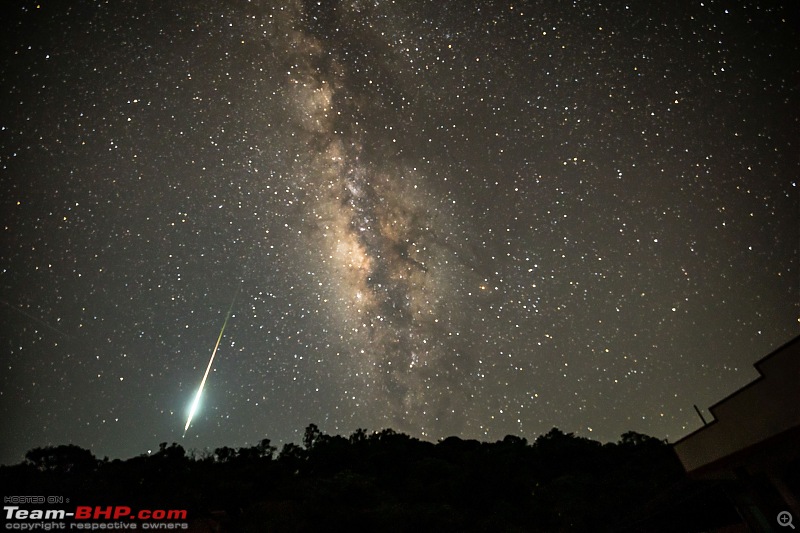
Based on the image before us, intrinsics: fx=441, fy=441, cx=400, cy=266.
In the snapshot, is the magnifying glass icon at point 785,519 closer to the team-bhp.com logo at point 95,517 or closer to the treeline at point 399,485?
the treeline at point 399,485

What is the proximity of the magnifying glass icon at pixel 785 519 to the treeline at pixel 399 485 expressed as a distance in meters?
1.46

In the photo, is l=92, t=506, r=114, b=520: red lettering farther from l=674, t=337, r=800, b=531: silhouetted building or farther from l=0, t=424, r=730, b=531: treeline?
l=674, t=337, r=800, b=531: silhouetted building

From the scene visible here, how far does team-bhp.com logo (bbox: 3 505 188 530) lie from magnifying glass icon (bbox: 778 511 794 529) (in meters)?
17.5

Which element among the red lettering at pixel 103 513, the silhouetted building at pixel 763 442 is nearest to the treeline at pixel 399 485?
the silhouetted building at pixel 763 442

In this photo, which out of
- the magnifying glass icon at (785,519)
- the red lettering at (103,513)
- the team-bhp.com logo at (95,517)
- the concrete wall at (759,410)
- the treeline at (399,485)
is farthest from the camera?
the treeline at (399,485)

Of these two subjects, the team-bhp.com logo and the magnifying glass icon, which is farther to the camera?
the team-bhp.com logo

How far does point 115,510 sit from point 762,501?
20286 mm

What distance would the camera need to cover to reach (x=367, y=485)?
25.1 m

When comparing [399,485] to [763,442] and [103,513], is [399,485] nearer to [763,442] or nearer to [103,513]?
[103,513]

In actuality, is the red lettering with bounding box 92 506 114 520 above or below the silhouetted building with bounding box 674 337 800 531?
above

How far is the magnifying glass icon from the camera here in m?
8.50

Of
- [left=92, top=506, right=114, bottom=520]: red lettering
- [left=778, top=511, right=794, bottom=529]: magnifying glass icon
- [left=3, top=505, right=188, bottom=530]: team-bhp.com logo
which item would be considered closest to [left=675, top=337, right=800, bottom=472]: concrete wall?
[left=778, top=511, right=794, bottom=529]: magnifying glass icon

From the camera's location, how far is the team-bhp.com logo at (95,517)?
14.3 metres

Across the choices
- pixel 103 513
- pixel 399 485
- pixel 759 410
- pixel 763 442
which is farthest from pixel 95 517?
pixel 759 410
